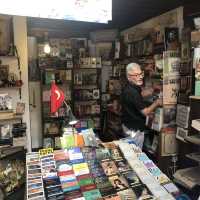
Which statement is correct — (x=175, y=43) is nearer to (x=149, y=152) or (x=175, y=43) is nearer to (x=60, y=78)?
(x=149, y=152)

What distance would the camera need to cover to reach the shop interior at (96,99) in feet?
4.79

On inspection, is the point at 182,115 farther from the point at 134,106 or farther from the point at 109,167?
the point at 109,167

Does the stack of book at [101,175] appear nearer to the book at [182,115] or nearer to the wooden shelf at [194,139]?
the wooden shelf at [194,139]

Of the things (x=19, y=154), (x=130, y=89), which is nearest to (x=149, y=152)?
(x=130, y=89)

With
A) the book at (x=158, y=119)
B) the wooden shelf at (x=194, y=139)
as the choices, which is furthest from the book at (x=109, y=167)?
the book at (x=158, y=119)

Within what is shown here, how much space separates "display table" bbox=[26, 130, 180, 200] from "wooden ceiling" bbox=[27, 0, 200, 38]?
2.26 m

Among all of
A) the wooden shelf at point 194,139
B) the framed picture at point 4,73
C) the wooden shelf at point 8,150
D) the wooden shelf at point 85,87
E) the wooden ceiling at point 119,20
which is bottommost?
the wooden shelf at point 8,150

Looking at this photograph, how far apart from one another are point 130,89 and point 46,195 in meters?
1.64

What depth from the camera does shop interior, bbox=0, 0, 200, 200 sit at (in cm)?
146

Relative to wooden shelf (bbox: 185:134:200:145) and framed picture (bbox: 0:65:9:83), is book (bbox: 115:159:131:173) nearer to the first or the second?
wooden shelf (bbox: 185:134:200:145)

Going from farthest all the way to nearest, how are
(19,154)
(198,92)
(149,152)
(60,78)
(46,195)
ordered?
(60,78) → (149,152) → (19,154) → (198,92) → (46,195)

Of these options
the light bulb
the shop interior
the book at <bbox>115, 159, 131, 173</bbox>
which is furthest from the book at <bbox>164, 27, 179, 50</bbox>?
the light bulb

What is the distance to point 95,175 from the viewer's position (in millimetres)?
1452

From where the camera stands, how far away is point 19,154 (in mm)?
2828
